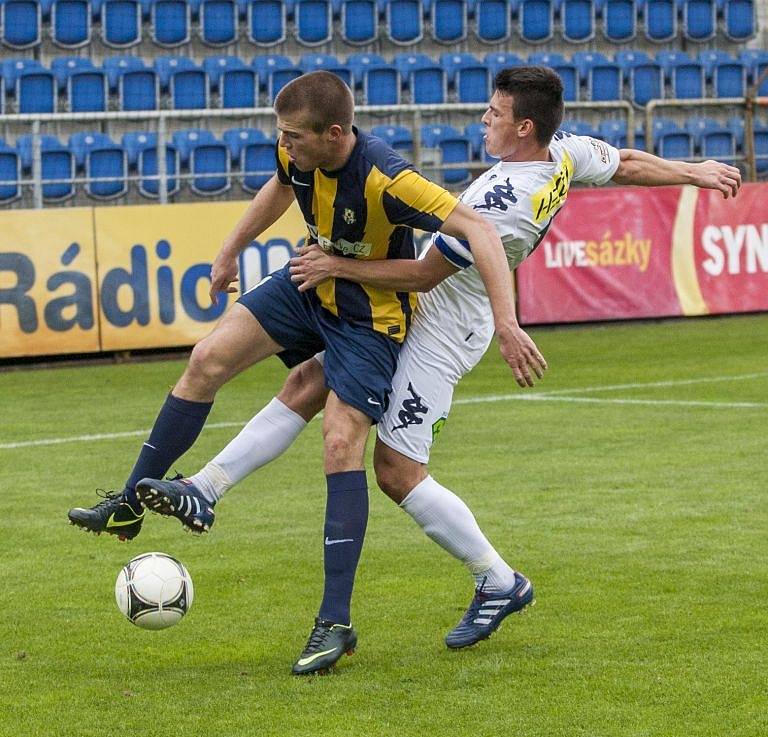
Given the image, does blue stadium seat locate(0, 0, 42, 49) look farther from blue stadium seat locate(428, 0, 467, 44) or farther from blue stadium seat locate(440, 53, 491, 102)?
blue stadium seat locate(428, 0, 467, 44)

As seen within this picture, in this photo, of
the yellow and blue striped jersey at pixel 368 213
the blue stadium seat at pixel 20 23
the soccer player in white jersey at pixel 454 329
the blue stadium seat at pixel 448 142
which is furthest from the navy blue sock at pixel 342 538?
the blue stadium seat at pixel 20 23

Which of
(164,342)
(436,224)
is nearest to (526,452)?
(436,224)

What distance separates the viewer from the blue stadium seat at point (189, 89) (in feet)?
65.1

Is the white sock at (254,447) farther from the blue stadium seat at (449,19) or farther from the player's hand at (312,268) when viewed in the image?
the blue stadium seat at (449,19)

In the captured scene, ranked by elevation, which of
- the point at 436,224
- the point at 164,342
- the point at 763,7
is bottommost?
the point at 164,342

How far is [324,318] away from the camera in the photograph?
5293 mm

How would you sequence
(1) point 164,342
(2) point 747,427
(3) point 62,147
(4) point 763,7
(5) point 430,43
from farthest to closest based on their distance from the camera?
(4) point 763,7 < (5) point 430,43 < (3) point 62,147 < (1) point 164,342 < (2) point 747,427

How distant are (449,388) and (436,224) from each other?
69 centimetres

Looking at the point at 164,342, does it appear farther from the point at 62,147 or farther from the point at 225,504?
the point at 225,504

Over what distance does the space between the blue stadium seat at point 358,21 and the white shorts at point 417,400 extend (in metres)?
17.0

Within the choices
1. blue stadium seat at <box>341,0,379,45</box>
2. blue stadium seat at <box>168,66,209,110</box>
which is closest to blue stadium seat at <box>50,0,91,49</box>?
blue stadium seat at <box>168,66,209,110</box>

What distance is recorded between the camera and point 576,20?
22719 mm

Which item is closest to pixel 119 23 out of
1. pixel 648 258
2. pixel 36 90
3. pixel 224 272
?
pixel 36 90

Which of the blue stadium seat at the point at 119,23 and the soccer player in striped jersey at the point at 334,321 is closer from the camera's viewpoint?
the soccer player in striped jersey at the point at 334,321
